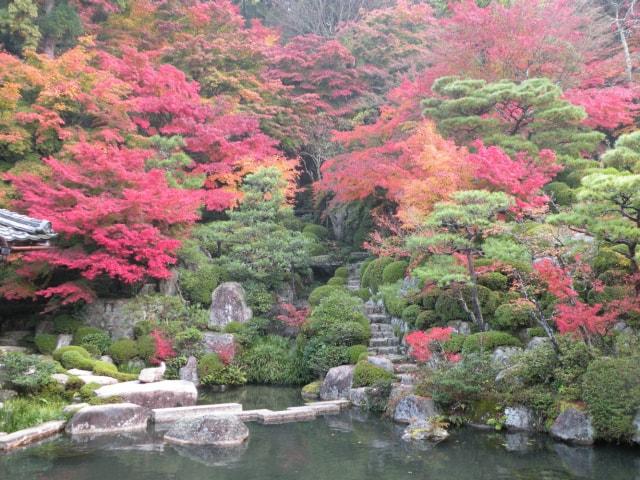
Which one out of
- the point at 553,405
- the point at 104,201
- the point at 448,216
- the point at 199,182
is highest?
the point at 199,182

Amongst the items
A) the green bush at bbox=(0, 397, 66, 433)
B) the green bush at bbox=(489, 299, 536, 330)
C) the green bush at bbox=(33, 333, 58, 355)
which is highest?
the green bush at bbox=(489, 299, 536, 330)

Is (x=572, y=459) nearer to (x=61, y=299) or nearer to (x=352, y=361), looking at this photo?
(x=352, y=361)

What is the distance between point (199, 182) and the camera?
1916 cm

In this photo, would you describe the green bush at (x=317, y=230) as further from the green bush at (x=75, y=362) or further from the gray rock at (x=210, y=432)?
the gray rock at (x=210, y=432)

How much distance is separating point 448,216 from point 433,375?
3.57m

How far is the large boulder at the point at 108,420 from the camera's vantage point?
10.4m

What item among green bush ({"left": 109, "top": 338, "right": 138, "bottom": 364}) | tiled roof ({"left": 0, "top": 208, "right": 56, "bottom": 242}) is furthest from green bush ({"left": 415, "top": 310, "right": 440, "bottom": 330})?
tiled roof ({"left": 0, "top": 208, "right": 56, "bottom": 242})

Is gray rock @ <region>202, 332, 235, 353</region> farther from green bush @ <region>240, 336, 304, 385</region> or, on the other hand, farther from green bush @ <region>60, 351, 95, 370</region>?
green bush @ <region>60, 351, 95, 370</region>

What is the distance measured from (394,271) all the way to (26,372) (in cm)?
1034

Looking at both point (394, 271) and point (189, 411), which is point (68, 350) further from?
point (394, 271)

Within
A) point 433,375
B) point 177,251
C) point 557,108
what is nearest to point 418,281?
point 433,375

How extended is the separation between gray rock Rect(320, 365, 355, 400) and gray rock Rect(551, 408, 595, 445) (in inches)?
193

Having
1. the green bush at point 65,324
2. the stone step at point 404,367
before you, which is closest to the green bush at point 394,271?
the stone step at point 404,367

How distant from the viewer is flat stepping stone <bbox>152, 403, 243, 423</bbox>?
1122 centimetres
